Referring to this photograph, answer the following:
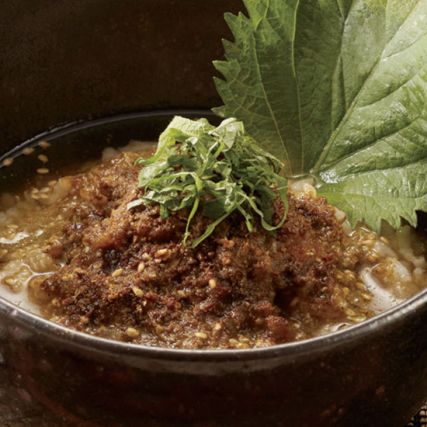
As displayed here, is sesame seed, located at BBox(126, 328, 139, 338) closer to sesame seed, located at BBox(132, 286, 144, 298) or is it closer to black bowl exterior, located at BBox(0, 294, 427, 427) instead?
sesame seed, located at BBox(132, 286, 144, 298)

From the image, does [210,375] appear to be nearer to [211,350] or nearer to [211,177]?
[211,350]

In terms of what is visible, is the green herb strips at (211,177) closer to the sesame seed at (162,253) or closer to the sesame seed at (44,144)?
the sesame seed at (162,253)

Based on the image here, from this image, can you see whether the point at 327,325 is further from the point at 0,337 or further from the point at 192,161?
the point at 0,337

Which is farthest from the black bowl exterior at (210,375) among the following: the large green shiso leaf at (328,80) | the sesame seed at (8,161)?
the sesame seed at (8,161)

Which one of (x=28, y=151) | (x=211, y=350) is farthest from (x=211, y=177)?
(x=28, y=151)

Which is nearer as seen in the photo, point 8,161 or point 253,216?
point 253,216
